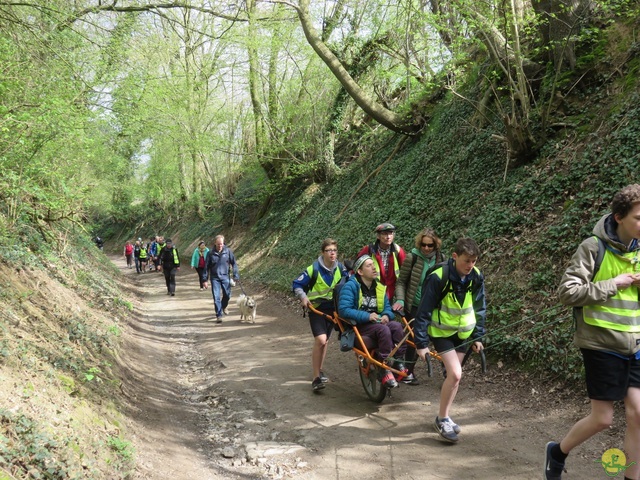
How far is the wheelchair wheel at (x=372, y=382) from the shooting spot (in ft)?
18.3

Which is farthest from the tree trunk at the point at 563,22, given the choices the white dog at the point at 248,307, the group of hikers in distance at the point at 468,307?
the white dog at the point at 248,307

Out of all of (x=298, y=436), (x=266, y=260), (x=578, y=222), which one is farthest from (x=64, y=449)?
(x=266, y=260)

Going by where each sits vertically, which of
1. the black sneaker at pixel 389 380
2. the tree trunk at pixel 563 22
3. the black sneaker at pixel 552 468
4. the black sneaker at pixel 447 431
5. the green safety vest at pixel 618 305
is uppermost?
the tree trunk at pixel 563 22

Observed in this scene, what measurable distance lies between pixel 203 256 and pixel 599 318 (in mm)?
15108

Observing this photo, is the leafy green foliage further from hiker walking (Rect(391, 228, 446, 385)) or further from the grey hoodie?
hiker walking (Rect(391, 228, 446, 385))

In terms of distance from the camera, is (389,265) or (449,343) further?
(389,265)

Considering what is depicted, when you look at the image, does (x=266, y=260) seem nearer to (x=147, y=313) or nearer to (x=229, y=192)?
(x=147, y=313)

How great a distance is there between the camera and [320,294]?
636 cm

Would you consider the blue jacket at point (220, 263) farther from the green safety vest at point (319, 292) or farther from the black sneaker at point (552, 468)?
the black sneaker at point (552, 468)

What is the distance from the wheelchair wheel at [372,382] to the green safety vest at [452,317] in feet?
4.25

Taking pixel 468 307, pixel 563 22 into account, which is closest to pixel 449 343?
pixel 468 307

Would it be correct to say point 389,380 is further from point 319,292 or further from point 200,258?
point 200,258

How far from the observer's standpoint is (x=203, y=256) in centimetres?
1684

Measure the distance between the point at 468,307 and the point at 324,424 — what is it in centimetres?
217
